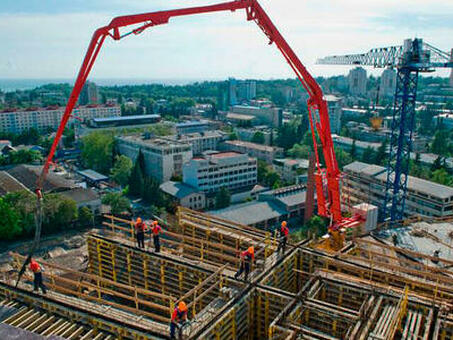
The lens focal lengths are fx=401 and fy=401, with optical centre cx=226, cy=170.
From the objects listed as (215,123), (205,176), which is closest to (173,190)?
(205,176)

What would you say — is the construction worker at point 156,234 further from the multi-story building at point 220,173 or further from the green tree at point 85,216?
the multi-story building at point 220,173

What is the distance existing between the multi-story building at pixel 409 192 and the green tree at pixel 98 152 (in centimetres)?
3566

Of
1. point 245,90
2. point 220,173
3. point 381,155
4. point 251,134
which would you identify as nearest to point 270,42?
point 220,173

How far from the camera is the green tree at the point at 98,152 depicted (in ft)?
204

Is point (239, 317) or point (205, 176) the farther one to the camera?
point (205, 176)

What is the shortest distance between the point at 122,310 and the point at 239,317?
13.5ft

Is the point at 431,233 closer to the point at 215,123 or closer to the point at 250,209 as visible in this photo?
the point at 250,209

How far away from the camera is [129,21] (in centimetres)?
1722

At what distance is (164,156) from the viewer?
54.7m

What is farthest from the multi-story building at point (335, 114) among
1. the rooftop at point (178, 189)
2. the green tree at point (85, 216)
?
the green tree at point (85, 216)

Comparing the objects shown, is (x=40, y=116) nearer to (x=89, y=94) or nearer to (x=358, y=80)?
(x=89, y=94)

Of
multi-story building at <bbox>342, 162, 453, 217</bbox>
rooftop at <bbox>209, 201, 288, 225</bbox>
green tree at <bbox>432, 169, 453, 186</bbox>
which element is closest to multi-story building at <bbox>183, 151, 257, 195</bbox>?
rooftop at <bbox>209, 201, 288, 225</bbox>

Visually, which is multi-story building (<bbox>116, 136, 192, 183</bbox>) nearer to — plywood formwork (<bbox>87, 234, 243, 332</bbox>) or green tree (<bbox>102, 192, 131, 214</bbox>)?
green tree (<bbox>102, 192, 131, 214</bbox>)

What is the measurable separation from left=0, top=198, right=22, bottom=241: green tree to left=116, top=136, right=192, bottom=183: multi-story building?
68.4ft
